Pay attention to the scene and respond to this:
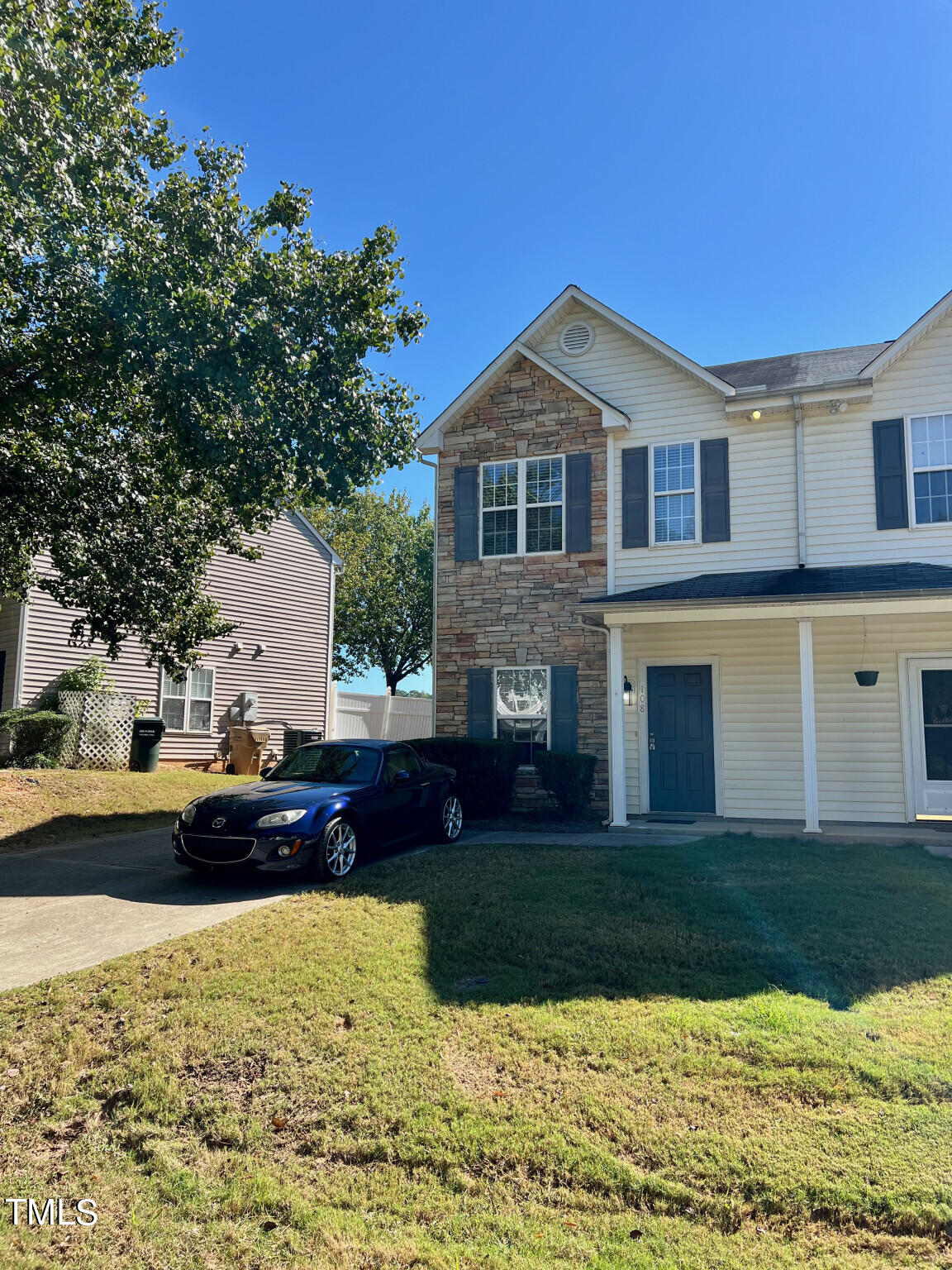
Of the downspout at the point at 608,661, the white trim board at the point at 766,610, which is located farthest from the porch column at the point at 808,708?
the downspout at the point at 608,661

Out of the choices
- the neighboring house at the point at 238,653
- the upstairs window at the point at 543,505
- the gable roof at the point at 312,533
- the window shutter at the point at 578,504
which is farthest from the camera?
the gable roof at the point at 312,533

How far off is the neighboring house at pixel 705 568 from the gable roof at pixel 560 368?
0.13 ft

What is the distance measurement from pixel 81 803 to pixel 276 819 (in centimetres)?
627

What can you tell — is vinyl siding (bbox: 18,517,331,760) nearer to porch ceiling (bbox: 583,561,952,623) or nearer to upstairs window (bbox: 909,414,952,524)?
porch ceiling (bbox: 583,561,952,623)

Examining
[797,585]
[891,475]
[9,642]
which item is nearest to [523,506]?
[797,585]

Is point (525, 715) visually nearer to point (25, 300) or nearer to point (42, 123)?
point (25, 300)

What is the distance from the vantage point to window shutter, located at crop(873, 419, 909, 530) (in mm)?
11859

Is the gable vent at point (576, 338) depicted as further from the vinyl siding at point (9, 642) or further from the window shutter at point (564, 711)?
the vinyl siding at point (9, 642)

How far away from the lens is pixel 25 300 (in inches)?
340

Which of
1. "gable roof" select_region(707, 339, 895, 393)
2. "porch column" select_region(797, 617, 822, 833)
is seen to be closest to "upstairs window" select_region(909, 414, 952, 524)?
"gable roof" select_region(707, 339, 895, 393)

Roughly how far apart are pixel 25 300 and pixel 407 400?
4.65 meters

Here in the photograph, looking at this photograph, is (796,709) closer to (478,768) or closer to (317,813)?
(478,768)

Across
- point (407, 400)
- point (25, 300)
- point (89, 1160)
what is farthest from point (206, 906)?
point (407, 400)

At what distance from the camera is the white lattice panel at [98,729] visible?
1551 cm
